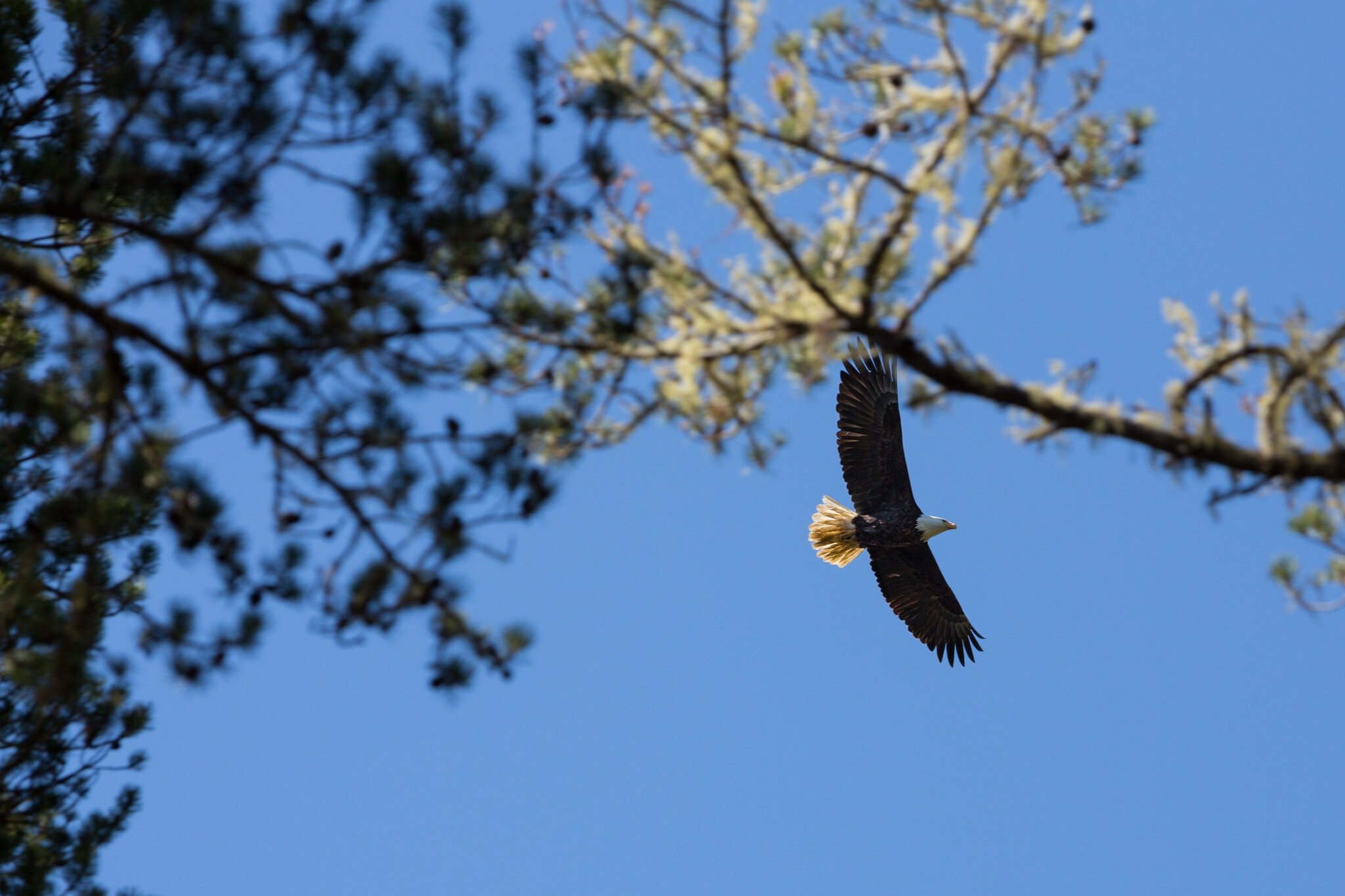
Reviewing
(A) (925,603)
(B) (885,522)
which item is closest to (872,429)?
(B) (885,522)

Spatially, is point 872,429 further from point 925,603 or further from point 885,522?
point 925,603

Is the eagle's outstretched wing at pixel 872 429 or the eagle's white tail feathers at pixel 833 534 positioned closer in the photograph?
the eagle's outstretched wing at pixel 872 429

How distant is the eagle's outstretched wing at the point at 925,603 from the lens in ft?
28.7

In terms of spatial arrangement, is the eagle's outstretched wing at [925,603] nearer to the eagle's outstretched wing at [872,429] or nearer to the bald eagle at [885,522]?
the bald eagle at [885,522]

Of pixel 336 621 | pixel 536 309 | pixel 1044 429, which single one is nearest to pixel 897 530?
pixel 1044 429

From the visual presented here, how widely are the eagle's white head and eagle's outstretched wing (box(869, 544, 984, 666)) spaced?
48 centimetres

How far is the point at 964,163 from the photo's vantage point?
4.29m

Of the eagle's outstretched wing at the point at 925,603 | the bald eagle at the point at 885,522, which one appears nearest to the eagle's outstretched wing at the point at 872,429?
the bald eagle at the point at 885,522

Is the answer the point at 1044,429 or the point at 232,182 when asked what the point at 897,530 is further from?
the point at 232,182

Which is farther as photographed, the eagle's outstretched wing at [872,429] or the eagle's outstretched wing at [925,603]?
the eagle's outstretched wing at [925,603]

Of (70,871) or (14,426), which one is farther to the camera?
(70,871)

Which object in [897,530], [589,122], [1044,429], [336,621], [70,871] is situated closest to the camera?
[336,621]

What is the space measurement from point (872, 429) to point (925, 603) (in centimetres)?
152

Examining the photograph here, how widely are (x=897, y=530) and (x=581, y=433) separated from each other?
416 centimetres
